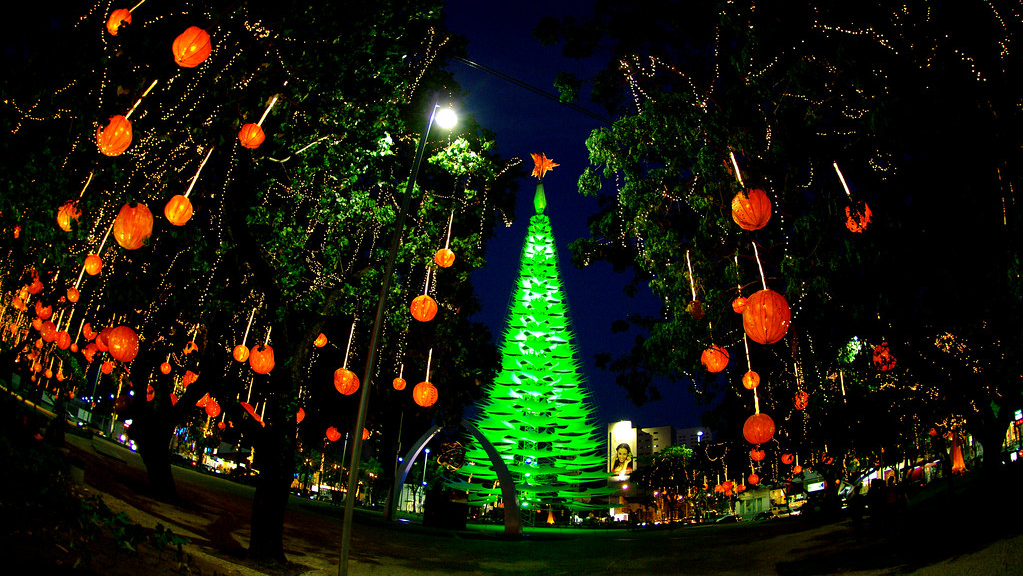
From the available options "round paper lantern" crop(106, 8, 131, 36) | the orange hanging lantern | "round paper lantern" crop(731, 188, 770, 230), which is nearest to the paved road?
the orange hanging lantern

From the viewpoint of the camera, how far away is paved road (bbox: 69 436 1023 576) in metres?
10.3

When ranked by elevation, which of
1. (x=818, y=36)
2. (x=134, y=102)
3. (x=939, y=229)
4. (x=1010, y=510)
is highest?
(x=818, y=36)

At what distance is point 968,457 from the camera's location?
37.8m

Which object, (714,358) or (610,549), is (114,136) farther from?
(610,549)

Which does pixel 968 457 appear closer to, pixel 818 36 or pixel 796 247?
pixel 796 247

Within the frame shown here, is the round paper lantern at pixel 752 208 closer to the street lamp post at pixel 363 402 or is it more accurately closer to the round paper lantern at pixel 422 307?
the street lamp post at pixel 363 402

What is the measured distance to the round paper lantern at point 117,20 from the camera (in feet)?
21.2

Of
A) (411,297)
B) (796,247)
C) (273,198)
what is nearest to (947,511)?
(796,247)

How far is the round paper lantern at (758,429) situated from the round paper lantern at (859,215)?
393cm

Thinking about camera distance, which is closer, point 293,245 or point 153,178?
point 153,178

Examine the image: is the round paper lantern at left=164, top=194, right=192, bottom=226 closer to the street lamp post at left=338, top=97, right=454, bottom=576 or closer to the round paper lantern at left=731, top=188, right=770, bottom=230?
the street lamp post at left=338, top=97, right=454, bottom=576

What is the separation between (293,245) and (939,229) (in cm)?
991

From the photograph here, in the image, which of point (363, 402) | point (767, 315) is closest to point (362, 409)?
point (363, 402)

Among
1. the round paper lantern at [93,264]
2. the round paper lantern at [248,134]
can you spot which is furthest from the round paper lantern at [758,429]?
the round paper lantern at [93,264]
